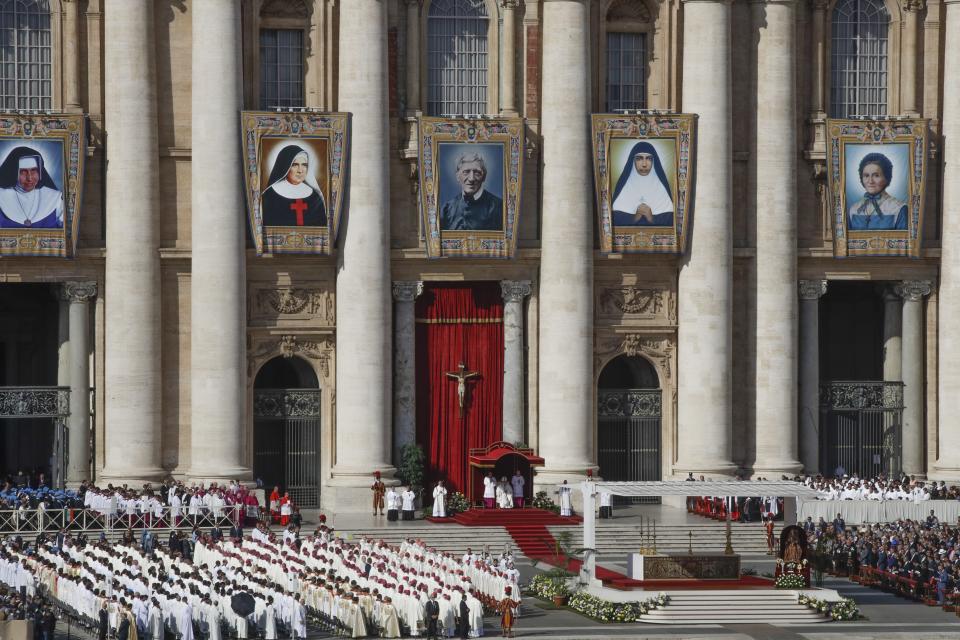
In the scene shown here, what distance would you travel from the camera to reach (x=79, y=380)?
82375 millimetres

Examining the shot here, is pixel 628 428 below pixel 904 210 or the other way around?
below

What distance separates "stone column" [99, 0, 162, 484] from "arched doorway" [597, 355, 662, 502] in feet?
55.3

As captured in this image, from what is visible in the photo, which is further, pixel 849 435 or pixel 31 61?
pixel 849 435

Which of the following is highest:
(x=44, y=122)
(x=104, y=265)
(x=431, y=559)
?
(x=44, y=122)

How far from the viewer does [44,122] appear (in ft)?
266

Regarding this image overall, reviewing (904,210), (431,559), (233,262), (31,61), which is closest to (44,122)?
(31,61)

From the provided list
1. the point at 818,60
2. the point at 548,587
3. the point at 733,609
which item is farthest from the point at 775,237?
the point at 733,609

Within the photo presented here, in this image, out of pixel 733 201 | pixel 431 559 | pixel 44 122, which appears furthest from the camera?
pixel 733 201

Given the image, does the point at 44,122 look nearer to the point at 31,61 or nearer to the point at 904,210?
the point at 31,61

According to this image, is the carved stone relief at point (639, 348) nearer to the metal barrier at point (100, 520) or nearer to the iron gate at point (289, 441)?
the iron gate at point (289, 441)

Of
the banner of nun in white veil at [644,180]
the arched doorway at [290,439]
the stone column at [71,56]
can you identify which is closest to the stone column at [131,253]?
the stone column at [71,56]

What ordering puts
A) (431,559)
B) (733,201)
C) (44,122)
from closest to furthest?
(431,559), (44,122), (733,201)

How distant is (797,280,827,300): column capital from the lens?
8831cm

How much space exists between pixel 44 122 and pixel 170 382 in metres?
10.4
